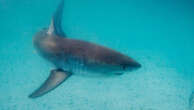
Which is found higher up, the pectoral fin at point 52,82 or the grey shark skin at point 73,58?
the grey shark skin at point 73,58

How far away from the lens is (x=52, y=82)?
11.9 feet

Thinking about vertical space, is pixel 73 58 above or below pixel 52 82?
above

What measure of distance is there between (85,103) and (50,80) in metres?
2.71

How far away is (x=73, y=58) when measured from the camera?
3611mm

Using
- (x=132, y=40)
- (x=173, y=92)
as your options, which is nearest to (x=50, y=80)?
(x=173, y=92)

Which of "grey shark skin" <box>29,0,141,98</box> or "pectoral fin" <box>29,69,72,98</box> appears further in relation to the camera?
"pectoral fin" <box>29,69,72,98</box>

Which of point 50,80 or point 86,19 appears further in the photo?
point 86,19

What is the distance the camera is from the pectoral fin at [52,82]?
11.4ft

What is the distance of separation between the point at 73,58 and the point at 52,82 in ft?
1.64

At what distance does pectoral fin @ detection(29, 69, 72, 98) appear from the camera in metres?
3.46

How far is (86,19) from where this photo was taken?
696 inches

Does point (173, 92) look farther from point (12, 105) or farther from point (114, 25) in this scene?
point (114, 25)

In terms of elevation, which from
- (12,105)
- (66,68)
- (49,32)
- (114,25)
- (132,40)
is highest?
(114,25)

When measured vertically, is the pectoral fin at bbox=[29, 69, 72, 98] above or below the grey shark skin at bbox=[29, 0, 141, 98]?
below
